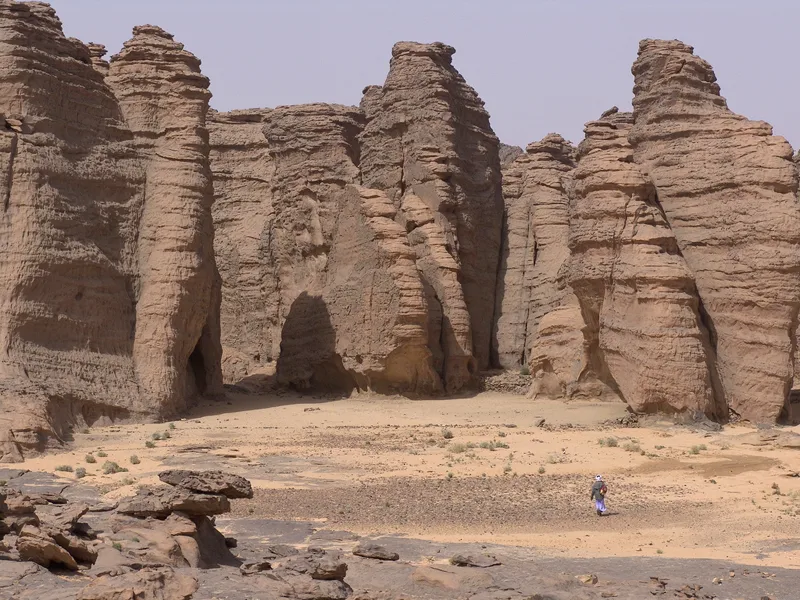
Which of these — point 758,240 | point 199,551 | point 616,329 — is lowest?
point 199,551

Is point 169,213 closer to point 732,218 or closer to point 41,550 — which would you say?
point 732,218

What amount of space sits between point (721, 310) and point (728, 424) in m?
2.34

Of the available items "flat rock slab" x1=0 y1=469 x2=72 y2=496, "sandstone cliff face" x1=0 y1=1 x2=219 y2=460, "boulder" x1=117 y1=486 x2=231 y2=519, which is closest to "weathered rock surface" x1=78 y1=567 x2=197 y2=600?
"boulder" x1=117 y1=486 x2=231 y2=519

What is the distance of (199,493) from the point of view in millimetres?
12758

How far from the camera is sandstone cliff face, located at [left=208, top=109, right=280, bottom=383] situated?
3847 cm

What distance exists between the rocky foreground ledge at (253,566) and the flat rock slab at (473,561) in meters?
0.01

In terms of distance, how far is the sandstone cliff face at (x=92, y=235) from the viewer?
76.0 ft

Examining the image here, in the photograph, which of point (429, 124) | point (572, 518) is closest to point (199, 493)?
point (572, 518)

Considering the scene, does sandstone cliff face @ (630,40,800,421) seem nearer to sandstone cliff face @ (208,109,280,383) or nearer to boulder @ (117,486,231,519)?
boulder @ (117,486,231,519)

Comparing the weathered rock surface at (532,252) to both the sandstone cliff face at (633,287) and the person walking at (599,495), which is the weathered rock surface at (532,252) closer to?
the sandstone cliff face at (633,287)

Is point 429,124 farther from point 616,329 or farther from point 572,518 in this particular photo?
point 572,518

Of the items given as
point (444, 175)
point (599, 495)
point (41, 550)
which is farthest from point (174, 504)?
point (444, 175)

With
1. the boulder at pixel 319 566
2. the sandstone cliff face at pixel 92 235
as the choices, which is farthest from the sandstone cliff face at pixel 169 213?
the boulder at pixel 319 566

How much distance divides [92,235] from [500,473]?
11.2 meters
